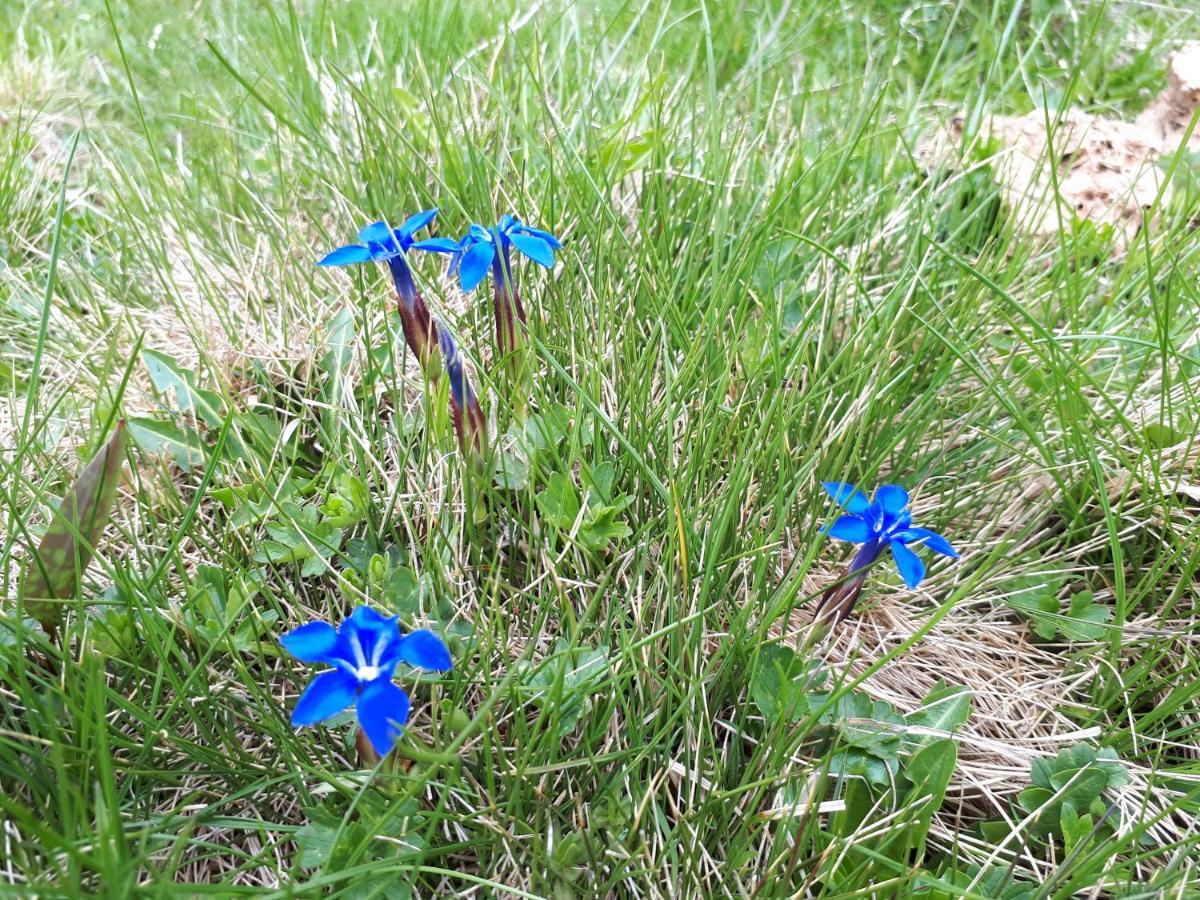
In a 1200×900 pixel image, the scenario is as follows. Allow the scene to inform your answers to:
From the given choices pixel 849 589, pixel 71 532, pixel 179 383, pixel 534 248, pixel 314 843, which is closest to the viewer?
pixel 314 843

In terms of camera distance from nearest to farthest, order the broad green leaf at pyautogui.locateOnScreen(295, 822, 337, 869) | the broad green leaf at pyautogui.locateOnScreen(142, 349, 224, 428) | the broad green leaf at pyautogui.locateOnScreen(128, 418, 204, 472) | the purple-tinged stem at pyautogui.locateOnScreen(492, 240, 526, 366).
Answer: the broad green leaf at pyautogui.locateOnScreen(295, 822, 337, 869)
the purple-tinged stem at pyautogui.locateOnScreen(492, 240, 526, 366)
the broad green leaf at pyautogui.locateOnScreen(128, 418, 204, 472)
the broad green leaf at pyautogui.locateOnScreen(142, 349, 224, 428)

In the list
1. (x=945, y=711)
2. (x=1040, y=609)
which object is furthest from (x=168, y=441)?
(x=1040, y=609)

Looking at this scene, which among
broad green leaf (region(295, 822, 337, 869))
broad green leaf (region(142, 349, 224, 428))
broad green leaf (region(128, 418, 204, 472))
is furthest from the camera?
broad green leaf (region(142, 349, 224, 428))

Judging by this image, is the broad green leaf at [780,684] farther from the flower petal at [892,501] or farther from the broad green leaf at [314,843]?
the broad green leaf at [314,843]

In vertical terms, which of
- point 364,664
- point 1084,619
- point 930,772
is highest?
point 364,664

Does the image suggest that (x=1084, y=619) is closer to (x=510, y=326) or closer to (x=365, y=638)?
(x=510, y=326)

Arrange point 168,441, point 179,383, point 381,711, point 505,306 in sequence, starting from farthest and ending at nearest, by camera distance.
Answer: point 179,383, point 168,441, point 505,306, point 381,711

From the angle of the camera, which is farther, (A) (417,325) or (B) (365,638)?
(A) (417,325)

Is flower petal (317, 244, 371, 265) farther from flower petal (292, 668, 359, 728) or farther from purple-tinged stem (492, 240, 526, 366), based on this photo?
flower petal (292, 668, 359, 728)

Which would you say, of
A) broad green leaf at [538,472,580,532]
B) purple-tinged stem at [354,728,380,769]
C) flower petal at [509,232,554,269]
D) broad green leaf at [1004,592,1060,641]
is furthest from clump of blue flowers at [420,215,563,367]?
broad green leaf at [1004,592,1060,641]
